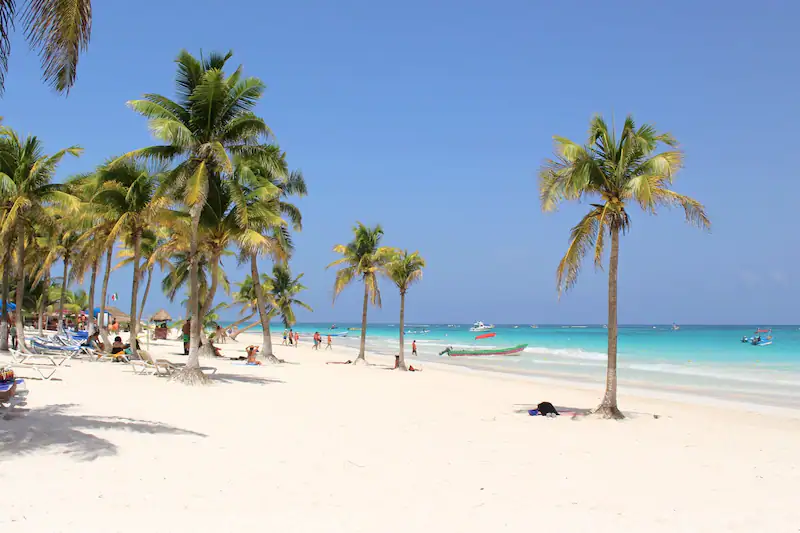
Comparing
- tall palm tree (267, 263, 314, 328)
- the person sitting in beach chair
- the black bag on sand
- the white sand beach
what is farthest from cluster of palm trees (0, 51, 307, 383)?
tall palm tree (267, 263, 314, 328)

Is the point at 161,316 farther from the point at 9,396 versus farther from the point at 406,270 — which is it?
the point at 9,396

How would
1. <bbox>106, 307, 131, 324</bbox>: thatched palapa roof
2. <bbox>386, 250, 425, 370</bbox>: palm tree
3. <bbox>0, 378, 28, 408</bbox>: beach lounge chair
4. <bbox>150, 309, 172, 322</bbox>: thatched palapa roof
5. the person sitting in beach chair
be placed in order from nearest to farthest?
1. <bbox>0, 378, 28, 408</bbox>: beach lounge chair
2. the person sitting in beach chair
3. <bbox>386, 250, 425, 370</bbox>: palm tree
4. <bbox>106, 307, 131, 324</bbox>: thatched palapa roof
5. <bbox>150, 309, 172, 322</bbox>: thatched palapa roof

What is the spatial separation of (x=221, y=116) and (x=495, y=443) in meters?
10.3

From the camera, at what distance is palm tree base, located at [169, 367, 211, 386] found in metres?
14.0

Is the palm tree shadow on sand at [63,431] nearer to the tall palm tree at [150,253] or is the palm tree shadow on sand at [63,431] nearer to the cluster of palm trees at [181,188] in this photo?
the cluster of palm trees at [181,188]

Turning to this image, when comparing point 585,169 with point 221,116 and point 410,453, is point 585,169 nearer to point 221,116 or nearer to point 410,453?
point 410,453

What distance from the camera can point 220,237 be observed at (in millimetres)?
17422

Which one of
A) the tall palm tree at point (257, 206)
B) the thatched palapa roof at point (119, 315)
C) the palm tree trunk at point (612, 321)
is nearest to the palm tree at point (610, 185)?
the palm tree trunk at point (612, 321)

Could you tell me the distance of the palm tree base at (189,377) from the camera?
45.8 feet

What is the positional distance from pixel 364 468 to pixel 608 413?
22.5 ft

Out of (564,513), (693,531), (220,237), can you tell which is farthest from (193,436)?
(220,237)

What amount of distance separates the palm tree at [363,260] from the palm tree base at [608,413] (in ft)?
57.5

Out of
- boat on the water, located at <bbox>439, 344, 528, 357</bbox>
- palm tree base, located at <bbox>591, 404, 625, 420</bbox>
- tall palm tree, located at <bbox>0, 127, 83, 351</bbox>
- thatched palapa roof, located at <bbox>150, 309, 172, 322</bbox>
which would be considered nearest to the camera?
palm tree base, located at <bbox>591, 404, 625, 420</bbox>

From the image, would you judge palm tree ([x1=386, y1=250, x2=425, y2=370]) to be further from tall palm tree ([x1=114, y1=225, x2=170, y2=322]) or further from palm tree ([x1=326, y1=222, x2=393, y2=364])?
tall palm tree ([x1=114, y1=225, x2=170, y2=322])
